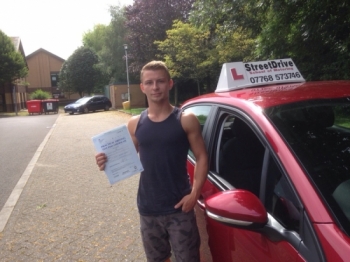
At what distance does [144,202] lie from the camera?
2602 mm

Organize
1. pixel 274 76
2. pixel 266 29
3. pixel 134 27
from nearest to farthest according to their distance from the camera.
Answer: pixel 274 76 < pixel 266 29 < pixel 134 27

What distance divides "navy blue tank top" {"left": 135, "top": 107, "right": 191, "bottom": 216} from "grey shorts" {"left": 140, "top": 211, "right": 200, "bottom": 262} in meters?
0.06

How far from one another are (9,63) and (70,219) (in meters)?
39.4

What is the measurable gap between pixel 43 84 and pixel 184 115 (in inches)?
2713

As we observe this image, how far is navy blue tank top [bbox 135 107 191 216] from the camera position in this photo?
8.11 feet

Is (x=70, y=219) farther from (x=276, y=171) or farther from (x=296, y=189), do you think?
(x=296, y=189)

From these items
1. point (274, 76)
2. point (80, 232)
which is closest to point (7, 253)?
point (80, 232)

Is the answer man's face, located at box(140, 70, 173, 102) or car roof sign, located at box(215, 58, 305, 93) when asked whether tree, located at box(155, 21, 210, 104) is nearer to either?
car roof sign, located at box(215, 58, 305, 93)

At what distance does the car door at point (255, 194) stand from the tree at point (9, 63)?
41.7 meters

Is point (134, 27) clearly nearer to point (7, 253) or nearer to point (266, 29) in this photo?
point (266, 29)

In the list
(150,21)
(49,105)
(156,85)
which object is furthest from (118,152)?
(49,105)

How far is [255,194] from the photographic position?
2.62m

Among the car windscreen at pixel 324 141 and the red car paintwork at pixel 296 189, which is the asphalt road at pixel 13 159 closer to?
the red car paintwork at pixel 296 189

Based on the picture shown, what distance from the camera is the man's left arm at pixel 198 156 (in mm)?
2479
